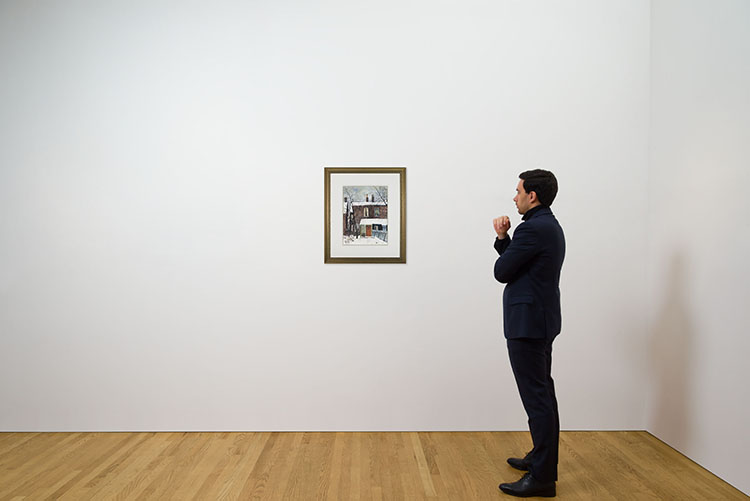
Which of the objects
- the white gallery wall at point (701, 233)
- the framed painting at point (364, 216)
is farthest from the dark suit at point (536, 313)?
the framed painting at point (364, 216)

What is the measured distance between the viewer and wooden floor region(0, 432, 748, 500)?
3023 millimetres

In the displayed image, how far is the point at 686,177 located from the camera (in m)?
3.64

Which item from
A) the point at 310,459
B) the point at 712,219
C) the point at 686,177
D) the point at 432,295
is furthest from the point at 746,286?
the point at 310,459

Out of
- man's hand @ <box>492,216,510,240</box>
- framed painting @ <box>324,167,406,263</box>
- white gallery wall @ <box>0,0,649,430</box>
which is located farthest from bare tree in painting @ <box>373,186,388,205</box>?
man's hand @ <box>492,216,510,240</box>

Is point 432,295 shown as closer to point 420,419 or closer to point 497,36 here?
point 420,419

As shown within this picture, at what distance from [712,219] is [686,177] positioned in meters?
0.40

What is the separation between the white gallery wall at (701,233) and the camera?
310 cm

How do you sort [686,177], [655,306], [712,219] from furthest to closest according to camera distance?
[655,306] < [686,177] < [712,219]

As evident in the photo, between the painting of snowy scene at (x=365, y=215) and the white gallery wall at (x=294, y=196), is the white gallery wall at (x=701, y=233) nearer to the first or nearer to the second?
the white gallery wall at (x=294, y=196)

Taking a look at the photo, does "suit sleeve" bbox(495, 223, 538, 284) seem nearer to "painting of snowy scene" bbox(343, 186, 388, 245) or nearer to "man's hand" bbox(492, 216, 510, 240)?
"man's hand" bbox(492, 216, 510, 240)

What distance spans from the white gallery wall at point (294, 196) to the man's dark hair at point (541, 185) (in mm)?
1108

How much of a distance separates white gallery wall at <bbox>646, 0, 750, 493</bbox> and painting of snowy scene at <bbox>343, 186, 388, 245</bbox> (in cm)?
191

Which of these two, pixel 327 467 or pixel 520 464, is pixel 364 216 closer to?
pixel 327 467

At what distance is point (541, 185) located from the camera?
298cm
